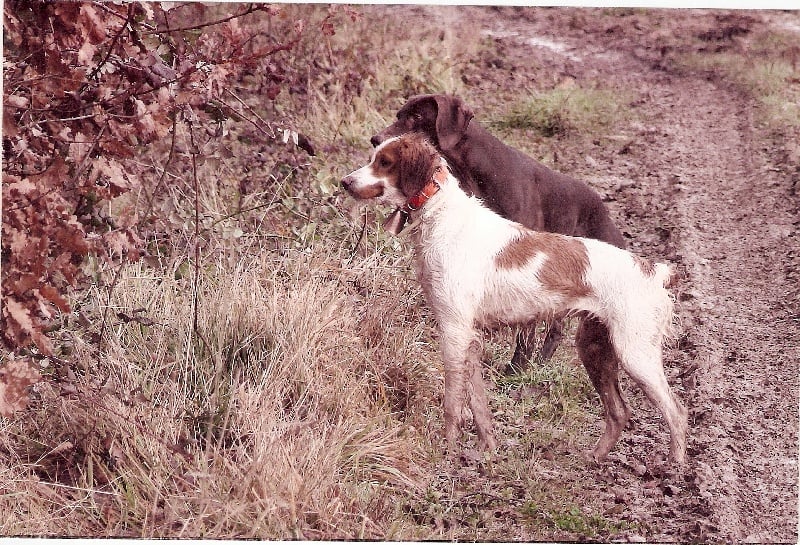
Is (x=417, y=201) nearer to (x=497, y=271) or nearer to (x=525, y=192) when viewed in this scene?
(x=497, y=271)

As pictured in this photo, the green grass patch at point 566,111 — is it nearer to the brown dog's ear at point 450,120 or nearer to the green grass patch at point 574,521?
the brown dog's ear at point 450,120

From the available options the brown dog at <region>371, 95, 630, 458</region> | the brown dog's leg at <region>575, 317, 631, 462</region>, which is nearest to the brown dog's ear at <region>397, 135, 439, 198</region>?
the brown dog at <region>371, 95, 630, 458</region>

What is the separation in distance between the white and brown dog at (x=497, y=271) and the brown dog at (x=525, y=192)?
0.56 ft

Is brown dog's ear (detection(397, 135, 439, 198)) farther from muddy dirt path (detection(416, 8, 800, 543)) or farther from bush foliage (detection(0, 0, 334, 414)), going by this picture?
muddy dirt path (detection(416, 8, 800, 543))

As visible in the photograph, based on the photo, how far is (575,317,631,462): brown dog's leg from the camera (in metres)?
4.97

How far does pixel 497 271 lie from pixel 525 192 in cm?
74

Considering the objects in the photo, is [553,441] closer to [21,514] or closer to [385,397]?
[385,397]

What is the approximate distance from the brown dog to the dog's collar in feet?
1.03

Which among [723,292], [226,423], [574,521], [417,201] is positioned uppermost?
[417,201]

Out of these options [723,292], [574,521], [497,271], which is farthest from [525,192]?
[574,521]

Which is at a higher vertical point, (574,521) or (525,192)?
(525,192)

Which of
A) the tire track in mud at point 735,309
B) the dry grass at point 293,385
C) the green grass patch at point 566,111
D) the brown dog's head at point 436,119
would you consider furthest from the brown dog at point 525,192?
the tire track in mud at point 735,309

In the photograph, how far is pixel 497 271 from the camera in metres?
4.89

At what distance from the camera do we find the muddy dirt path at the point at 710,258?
16.4 ft
